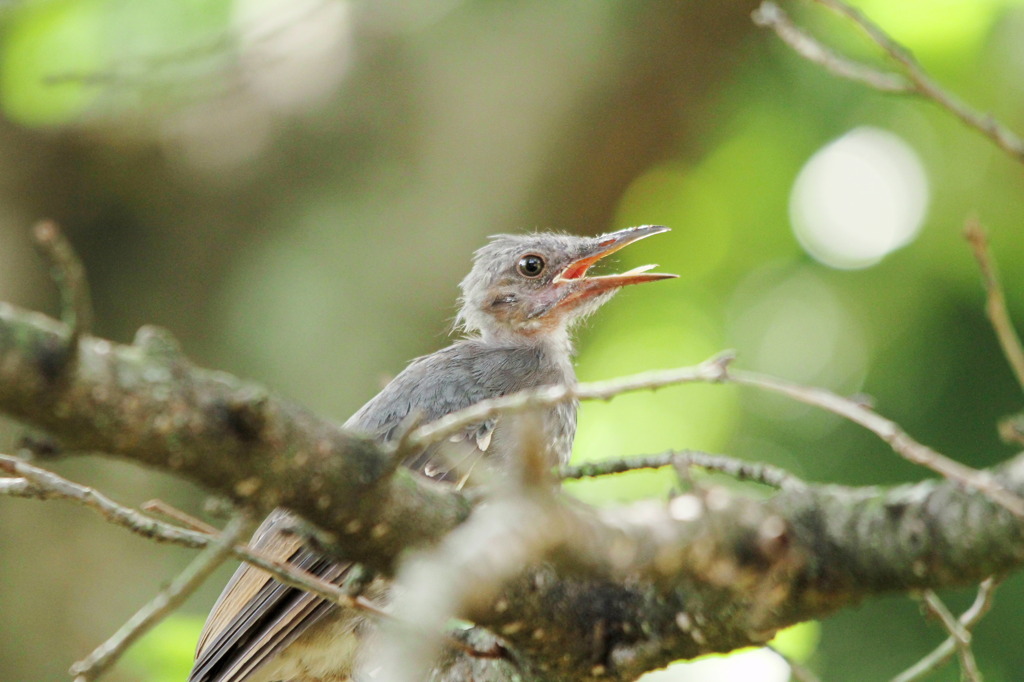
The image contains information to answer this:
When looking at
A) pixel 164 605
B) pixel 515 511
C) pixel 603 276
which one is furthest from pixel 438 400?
pixel 515 511

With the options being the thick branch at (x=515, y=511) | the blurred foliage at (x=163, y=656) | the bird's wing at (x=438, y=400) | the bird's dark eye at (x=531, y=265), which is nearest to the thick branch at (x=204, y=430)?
the thick branch at (x=515, y=511)

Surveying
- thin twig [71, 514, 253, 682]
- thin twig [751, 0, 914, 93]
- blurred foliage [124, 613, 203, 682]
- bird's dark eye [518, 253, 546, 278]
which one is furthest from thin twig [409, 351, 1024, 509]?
bird's dark eye [518, 253, 546, 278]

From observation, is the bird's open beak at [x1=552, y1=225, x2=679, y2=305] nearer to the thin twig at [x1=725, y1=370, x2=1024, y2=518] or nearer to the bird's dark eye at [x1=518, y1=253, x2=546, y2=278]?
the bird's dark eye at [x1=518, y1=253, x2=546, y2=278]

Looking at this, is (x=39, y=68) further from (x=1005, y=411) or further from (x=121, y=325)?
(x=1005, y=411)

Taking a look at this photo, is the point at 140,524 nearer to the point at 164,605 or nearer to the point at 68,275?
the point at 164,605

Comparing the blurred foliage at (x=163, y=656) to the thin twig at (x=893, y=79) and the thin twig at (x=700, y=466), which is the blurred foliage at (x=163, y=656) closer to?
the thin twig at (x=700, y=466)

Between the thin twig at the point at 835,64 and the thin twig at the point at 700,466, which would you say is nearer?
the thin twig at the point at 700,466
